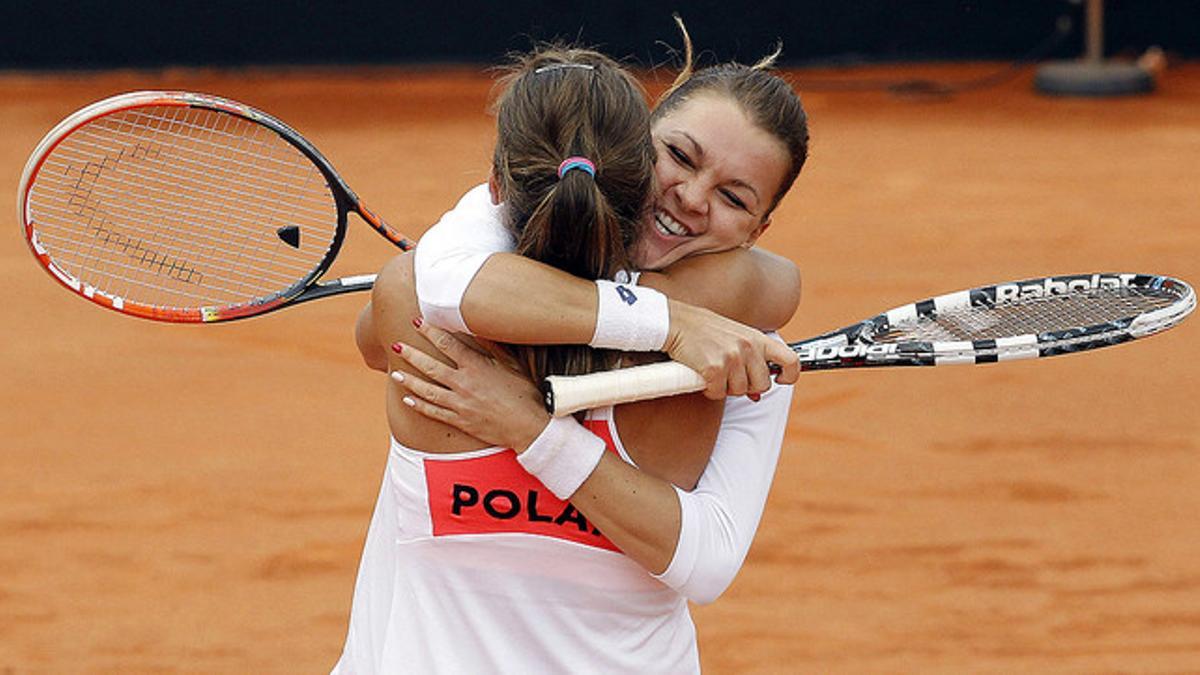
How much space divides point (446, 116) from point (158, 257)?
25.9ft

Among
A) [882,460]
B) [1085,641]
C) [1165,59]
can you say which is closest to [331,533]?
[882,460]

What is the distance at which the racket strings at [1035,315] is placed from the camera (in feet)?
7.81

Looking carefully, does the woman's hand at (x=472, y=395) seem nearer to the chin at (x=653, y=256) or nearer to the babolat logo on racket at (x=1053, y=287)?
the chin at (x=653, y=256)

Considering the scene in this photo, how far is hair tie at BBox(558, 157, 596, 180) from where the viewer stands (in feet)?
5.31

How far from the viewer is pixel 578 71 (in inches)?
64.9

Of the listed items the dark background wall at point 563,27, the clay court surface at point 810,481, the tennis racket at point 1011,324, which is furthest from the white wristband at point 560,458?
the dark background wall at point 563,27

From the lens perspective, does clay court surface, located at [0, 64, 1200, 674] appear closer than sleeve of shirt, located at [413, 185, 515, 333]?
No

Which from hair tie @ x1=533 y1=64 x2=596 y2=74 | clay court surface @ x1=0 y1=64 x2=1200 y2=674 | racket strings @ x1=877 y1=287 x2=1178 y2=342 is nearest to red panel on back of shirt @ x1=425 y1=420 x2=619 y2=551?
hair tie @ x1=533 y1=64 x2=596 y2=74

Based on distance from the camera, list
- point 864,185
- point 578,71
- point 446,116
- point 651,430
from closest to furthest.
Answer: point 578,71 < point 651,430 < point 864,185 < point 446,116

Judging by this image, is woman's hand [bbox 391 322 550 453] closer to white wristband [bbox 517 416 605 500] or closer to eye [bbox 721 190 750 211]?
white wristband [bbox 517 416 605 500]

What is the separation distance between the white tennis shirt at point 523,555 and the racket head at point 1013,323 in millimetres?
385

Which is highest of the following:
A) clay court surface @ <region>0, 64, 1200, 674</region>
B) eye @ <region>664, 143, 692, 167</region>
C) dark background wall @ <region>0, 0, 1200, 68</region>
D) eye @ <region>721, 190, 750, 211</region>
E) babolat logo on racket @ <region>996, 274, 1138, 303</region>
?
dark background wall @ <region>0, 0, 1200, 68</region>

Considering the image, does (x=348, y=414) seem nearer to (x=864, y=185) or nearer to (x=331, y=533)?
(x=331, y=533)

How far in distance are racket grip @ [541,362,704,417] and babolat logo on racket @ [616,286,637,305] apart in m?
0.07
